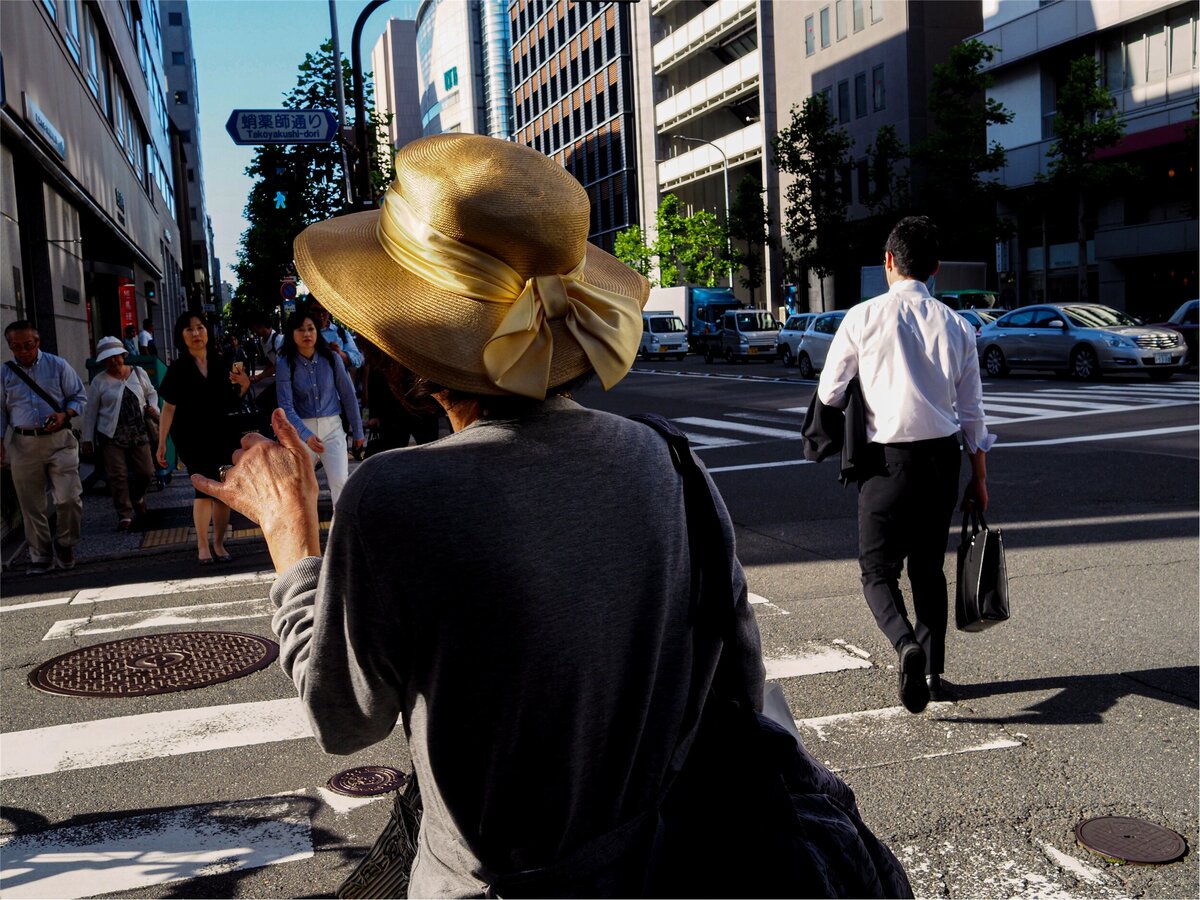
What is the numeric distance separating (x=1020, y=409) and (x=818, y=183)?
30543mm

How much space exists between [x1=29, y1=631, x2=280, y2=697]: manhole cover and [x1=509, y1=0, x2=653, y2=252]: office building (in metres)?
66.7

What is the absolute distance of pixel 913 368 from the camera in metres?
4.70

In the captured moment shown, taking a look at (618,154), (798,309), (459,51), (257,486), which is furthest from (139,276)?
(459,51)

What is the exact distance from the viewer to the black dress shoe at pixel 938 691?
16.2ft

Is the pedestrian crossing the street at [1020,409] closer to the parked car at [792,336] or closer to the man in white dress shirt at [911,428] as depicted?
the man in white dress shirt at [911,428]

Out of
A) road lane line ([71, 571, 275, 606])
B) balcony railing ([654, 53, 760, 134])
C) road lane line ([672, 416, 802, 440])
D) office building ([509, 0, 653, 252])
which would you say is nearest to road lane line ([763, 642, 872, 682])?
road lane line ([71, 571, 275, 606])

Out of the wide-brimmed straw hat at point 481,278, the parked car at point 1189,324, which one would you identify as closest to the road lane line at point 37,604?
the wide-brimmed straw hat at point 481,278

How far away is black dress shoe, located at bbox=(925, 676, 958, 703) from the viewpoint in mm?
4934

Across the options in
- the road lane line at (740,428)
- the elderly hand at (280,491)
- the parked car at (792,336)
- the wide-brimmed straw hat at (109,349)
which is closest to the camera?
the elderly hand at (280,491)

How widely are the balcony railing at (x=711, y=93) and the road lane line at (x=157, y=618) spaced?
55153mm

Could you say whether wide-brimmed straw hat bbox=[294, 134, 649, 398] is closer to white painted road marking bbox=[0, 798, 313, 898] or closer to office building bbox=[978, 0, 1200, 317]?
white painted road marking bbox=[0, 798, 313, 898]

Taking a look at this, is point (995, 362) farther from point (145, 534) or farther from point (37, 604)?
point (37, 604)

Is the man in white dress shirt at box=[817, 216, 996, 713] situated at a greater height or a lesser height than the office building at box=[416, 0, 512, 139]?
lesser

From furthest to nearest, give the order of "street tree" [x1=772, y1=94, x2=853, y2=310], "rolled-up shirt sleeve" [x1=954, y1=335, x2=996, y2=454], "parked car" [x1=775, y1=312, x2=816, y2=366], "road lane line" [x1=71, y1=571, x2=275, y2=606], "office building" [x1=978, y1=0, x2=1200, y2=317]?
"street tree" [x1=772, y1=94, x2=853, y2=310]
"office building" [x1=978, y1=0, x2=1200, y2=317]
"parked car" [x1=775, y1=312, x2=816, y2=366]
"road lane line" [x1=71, y1=571, x2=275, y2=606]
"rolled-up shirt sleeve" [x1=954, y1=335, x2=996, y2=454]
